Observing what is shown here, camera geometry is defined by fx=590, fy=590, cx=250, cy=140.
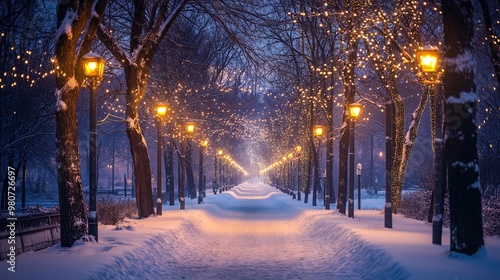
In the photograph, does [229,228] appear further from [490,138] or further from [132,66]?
[490,138]

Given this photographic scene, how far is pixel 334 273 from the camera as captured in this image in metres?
12.0

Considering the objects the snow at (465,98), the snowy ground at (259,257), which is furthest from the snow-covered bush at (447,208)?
the snow at (465,98)

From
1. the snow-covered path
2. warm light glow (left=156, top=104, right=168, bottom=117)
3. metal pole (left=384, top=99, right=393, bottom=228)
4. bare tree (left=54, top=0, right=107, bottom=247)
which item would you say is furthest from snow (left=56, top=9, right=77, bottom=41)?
warm light glow (left=156, top=104, right=168, bottom=117)

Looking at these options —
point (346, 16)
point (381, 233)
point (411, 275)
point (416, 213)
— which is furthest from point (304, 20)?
point (411, 275)

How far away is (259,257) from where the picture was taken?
46.9 feet

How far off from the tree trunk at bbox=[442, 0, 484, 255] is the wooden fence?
29.4 ft

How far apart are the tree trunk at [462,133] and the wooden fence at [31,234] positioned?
8.97 meters

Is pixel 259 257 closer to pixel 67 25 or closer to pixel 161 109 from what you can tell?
pixel 67 25

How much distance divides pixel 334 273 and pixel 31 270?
5792 millimetres

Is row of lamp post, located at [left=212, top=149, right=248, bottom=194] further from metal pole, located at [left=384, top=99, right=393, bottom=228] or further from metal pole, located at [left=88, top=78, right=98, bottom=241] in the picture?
metal pole, located at [left=88, top=78, right=98, bottom=241]

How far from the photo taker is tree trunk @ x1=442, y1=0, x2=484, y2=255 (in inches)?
439

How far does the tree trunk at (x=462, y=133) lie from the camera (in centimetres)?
1115

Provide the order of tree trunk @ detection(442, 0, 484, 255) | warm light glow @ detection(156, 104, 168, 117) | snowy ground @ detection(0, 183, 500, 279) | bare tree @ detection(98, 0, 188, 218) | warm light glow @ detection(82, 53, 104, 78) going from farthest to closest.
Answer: warm light glow @ detection(156, 104, 168, 117) < bare tree @ detection(98, 0, 188, 218) < warm light glow @ detection(82, 53, 104, 78) < tree trunk @ detection(442, 0, 484, 255) < snowy ground @ detection(0, 183, 500, 279)

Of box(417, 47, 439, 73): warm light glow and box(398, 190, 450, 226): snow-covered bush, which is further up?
box(417, 47, 439, 73): warm light glow
